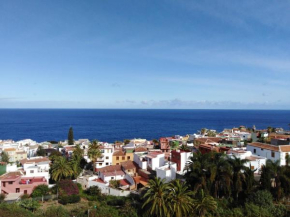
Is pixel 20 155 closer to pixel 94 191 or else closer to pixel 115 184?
pixel 94 191

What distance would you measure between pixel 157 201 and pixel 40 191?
19.9 meters

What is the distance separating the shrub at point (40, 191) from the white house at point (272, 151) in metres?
36.7

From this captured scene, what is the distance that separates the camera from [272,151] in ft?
129

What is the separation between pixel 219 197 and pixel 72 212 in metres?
17.9

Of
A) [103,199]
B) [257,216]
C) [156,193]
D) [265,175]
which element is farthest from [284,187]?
[103,199]

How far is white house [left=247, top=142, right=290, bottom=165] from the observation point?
3772 centimetres

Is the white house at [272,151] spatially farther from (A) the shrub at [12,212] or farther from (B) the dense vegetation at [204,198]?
(A) the shrub at [12,212]

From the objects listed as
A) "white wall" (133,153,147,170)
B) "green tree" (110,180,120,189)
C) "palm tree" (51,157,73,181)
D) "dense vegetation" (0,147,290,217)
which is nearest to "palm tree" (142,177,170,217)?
"dense vegetation" (0,147,290,217)

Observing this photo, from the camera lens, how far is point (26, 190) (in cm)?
3425

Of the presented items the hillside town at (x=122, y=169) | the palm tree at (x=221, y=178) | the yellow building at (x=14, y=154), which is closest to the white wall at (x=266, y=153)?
the hillside town at (x=122, y=169)

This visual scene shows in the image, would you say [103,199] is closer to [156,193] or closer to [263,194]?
[156,193]

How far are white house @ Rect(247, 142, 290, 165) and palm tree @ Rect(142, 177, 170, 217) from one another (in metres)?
22.6

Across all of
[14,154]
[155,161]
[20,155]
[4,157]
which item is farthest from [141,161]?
[14,154]

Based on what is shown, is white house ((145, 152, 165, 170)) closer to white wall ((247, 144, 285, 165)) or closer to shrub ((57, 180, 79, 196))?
shrub ((57, 180, 79, 196))
